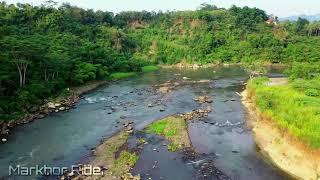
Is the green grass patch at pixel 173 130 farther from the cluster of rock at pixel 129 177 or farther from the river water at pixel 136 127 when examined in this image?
the cluster of rock at pixel 129 177

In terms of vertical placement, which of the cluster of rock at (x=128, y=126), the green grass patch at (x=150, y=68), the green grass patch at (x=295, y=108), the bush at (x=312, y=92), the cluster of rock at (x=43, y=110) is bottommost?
the cluster of rock at (x=128, y=126)

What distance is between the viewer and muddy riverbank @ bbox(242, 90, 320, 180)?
2739 cm

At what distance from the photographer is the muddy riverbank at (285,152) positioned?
89.9 ft

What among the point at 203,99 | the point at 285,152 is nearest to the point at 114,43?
the point at 203,99

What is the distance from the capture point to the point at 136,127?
39.0 m

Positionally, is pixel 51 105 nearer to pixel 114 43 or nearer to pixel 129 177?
pixel 129 177

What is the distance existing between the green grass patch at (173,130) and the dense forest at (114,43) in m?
14.5

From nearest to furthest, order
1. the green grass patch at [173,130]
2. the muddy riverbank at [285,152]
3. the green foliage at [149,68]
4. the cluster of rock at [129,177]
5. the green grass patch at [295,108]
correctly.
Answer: the cluster of rock at [129,177] → the muddy riverbank at [285,152] → the green grass patch at [295,108] → the green grass patch at [173,130] → the green foliage at [149,68]

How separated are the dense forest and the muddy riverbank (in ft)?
68.2

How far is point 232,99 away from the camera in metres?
53.0

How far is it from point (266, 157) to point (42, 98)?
28.5 meters

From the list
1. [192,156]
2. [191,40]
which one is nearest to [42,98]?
[192,156]

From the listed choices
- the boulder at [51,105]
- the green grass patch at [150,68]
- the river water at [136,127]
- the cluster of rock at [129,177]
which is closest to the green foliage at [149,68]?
the green grass patch at [150,68]

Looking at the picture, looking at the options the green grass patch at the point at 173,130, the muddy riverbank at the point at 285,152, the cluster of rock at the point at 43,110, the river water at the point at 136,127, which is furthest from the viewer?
the cluster of rock at the point at 43,110
